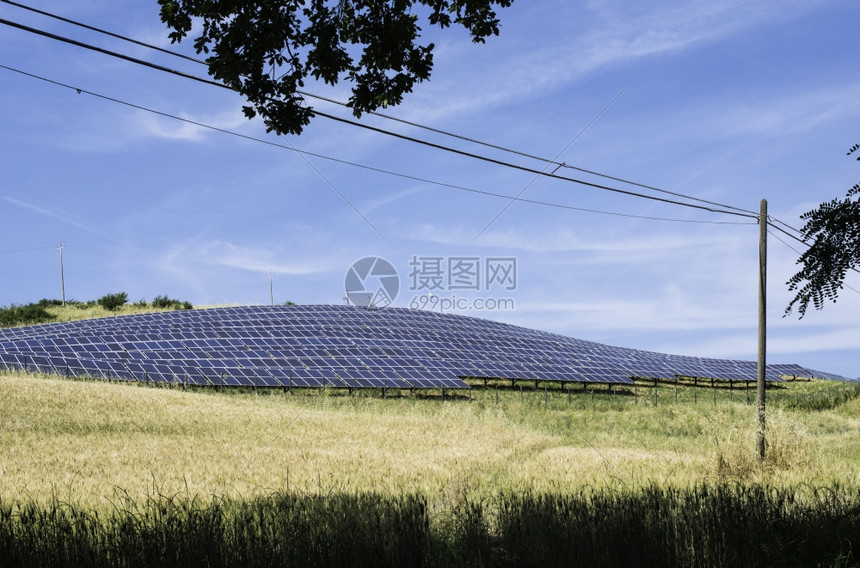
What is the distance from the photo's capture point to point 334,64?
13992mm

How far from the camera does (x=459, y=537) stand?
11016 mm

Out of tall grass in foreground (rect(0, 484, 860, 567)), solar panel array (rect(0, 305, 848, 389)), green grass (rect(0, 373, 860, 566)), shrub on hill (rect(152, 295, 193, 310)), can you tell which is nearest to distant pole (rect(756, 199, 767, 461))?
green grass (rect(0, 373, 860, 566))

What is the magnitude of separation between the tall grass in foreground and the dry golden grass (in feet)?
7.52

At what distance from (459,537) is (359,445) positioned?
1497cm

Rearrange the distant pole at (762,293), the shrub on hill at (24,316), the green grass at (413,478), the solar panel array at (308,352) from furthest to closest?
the shrub on hill at (24,316)
the solar panel array at (308,352)
the distant pole at (762,293)
the green grass at (413,478)

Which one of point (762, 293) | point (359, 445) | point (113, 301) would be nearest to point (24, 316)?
point (113, 301)

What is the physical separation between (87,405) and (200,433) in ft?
23.1

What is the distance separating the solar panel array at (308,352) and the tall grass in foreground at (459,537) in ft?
103

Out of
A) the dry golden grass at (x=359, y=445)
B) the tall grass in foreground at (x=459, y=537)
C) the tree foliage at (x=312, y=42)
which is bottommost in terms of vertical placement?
the dry golden grass at (x=359, y=445)

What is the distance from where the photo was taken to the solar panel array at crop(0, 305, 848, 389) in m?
44.2

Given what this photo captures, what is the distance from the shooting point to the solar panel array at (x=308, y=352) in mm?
44219

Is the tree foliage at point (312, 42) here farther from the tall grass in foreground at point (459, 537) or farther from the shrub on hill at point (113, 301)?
the shrub on hill at point (113, 301)

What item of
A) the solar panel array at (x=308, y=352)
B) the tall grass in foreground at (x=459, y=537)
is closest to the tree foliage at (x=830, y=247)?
the tall grass in foreground at (x=459, y=537)

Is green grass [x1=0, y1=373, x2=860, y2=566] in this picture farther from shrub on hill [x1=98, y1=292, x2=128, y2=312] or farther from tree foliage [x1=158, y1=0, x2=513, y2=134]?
shrub on hill [x1=98, y1=292, x2=128, y2=312]
